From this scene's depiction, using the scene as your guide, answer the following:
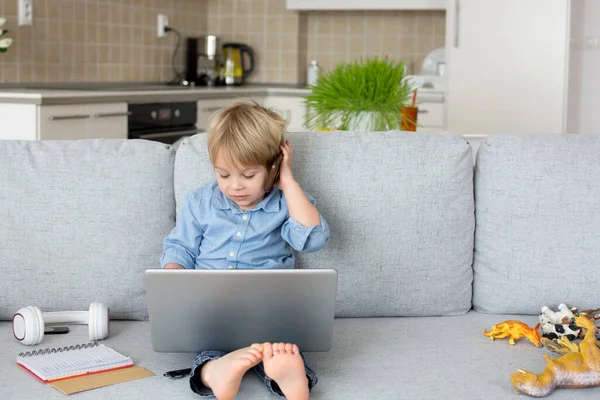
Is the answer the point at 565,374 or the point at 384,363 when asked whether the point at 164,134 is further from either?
the point at 565,374

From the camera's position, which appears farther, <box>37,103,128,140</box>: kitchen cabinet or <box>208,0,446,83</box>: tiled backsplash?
<box>208,0,446,83</box>: tiled backsplash

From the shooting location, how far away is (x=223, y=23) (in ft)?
20.7

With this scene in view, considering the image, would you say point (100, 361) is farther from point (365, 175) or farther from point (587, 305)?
point (587, 305)

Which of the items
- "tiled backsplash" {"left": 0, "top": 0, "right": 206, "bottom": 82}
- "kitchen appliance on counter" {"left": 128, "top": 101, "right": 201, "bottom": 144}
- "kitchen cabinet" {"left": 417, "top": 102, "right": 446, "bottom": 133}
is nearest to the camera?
"kitchen appliance on counter" {"left": 128, "top": 101, "right": 201, "bottom": 144}

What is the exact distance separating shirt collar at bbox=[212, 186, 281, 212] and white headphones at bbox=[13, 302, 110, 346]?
0.36 m

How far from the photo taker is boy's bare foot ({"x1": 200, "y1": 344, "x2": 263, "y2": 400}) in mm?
1692

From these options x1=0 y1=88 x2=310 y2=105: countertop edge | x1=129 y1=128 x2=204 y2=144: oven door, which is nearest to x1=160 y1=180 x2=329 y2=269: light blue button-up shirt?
x1=0 y1=88 x2=310 y2=105: countertop edge

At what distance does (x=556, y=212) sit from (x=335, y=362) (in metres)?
0.74

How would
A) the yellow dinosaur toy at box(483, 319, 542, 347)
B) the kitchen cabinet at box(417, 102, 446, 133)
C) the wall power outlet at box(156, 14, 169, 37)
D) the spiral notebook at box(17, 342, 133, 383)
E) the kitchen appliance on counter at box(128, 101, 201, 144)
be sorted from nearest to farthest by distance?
the spiral notebook at box(17, 342, 133, 383) → the yellow dinosaur toy at box(483, 319, 542, 347) → the kitchen appliance on counter at box(128, 101, 201, 144) → the kitchen cabinet at box(417, 102, 446, 133) → the wall power outlet at box(156, 14, 169, 37)

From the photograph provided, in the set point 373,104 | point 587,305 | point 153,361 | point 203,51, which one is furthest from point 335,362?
point 203,51

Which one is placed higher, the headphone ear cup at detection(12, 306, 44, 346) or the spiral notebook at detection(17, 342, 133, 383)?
the headphone ear cup at detection(12, 306, 44, 346)

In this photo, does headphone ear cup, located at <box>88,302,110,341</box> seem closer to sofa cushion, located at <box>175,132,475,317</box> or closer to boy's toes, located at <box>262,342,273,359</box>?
sofa cushion, located at <box>175,132,475,317</box>

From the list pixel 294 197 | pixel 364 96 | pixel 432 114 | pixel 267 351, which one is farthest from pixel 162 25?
pixel 267 351

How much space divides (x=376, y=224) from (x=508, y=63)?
9.60 ft
